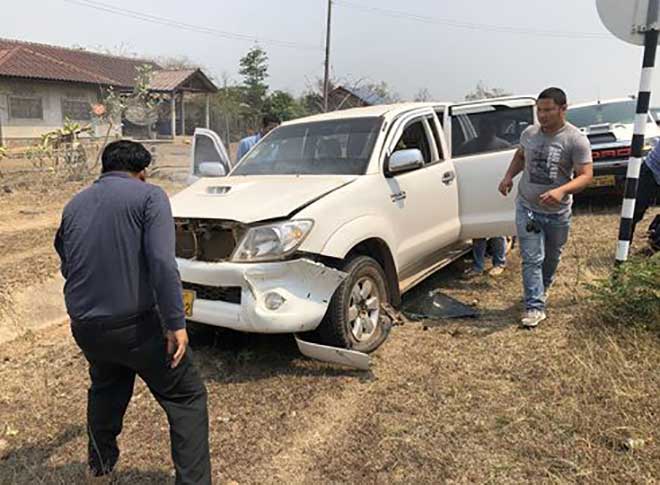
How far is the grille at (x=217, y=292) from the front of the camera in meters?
3.69

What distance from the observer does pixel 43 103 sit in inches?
993

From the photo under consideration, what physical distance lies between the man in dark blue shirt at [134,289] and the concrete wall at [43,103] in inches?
979

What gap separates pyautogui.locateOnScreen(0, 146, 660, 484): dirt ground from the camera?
9.14 ft

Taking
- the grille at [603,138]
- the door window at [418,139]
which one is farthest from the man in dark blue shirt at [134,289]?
the grille at [603,138]

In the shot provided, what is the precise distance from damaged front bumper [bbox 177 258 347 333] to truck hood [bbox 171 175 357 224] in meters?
0.34

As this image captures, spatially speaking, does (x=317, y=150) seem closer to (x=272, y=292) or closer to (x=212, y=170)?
(x=212, y=170)

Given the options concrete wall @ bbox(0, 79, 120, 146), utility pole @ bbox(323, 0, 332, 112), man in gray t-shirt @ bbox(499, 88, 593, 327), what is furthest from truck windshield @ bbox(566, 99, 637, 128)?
concrete wall @ bbox(0, 79, 120, 146)

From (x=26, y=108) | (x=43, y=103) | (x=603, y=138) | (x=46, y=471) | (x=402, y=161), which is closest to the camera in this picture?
(x=46, y=471)

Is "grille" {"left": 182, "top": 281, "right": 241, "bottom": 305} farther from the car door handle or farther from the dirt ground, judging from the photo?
the car door handle

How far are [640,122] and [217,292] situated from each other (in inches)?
138

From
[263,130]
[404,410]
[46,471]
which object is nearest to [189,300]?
[46,471]

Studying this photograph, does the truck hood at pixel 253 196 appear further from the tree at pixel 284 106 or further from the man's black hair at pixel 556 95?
the tree at pixel 284 106

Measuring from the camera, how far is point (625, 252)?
454cm

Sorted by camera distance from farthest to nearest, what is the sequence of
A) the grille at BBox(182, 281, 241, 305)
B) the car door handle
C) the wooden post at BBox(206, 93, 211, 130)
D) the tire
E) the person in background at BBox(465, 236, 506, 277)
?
the wooden post at BBox(206, 93, 211, 130) → the person in background at BBox(465, 236, 506, 277) → the car door handle → the tire → the grille at BBox(182, 281, 241, 305)
